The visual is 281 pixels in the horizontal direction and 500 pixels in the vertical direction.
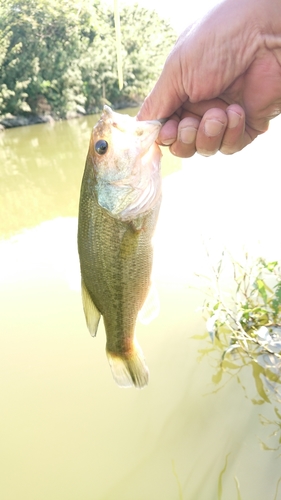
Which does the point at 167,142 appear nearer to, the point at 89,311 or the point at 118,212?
the point at 118,212

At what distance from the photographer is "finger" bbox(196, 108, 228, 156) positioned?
1.79m

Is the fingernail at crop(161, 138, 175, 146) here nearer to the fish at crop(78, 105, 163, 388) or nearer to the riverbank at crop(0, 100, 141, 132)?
the fish at crop(78, 105, 163, 388)

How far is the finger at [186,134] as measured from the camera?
186 cm

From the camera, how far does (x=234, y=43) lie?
1815mm

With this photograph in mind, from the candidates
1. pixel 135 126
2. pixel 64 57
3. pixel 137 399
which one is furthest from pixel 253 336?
pixel 64 57

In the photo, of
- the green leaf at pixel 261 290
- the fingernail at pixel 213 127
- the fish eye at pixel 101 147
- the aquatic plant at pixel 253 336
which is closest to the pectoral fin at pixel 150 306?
the fish eye at pixel 101 147

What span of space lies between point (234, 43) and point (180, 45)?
24 cm

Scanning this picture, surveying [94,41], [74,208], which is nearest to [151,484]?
[74,208]

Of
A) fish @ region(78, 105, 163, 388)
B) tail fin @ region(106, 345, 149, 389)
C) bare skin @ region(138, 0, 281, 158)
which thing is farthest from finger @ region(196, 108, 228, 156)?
tail fin @ region(106, 345, 149, 389)

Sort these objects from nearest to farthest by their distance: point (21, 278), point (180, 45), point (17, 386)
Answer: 1. point (180, 45)
2. point (17, 386)
3. point (21, 278)

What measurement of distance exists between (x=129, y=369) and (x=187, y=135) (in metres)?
1.09

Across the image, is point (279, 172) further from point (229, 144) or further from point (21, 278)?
point (229, 144)

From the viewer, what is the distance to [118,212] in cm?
161

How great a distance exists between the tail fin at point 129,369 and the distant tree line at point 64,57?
2726 cm
